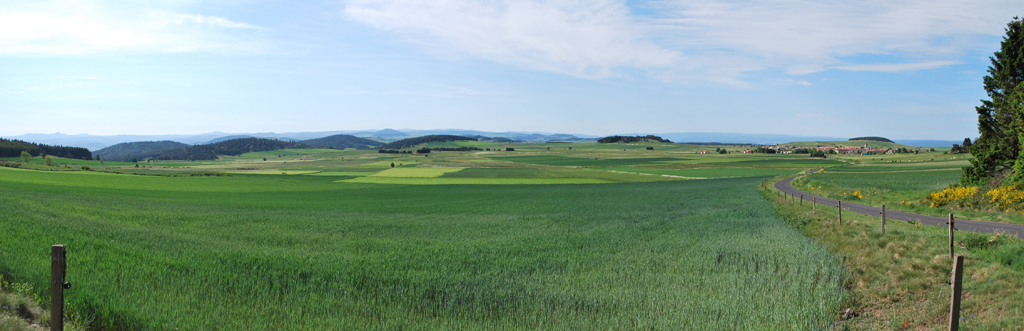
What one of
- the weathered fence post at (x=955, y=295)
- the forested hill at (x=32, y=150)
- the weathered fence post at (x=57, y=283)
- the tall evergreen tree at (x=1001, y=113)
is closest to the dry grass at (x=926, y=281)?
the weathered fence post at (x=955, y=295)

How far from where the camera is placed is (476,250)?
15508 mm

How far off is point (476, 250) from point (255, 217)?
628 inches

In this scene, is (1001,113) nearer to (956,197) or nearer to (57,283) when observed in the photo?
(956,197)

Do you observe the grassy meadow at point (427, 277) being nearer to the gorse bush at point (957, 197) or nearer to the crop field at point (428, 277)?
the crop field at point (428, 277)

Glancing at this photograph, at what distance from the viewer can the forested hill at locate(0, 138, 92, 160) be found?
4796 inches

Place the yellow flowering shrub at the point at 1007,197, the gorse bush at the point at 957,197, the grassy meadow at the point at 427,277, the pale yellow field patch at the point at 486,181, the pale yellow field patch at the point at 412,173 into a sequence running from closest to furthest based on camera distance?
the grassy meadow at the point at 427,277 < the yellow flowering shrub at the point at 1007,197 < the gorse bush at the point at 957,197 < the pale yellow field patch at the point at 486,181 < the pale yellow field patch at the point at 412,173

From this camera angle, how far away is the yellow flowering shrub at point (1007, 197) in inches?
803

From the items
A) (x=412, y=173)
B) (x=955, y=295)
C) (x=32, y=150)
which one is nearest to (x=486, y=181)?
(x=412, y=173)

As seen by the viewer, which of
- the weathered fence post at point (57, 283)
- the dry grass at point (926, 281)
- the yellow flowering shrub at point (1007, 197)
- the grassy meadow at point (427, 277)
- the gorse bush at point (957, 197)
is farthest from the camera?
the gorse bush at point (957, 197)

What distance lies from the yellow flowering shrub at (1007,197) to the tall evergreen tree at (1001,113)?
4085 millimetres

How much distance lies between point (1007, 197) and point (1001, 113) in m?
7.64

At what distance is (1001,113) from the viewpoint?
25.2 m

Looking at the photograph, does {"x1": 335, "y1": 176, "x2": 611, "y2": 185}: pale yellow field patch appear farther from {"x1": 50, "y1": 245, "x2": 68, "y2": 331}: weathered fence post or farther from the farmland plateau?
{"x1": 50, "y1": 245, "x2": 68, "y2": 331}: weathered fence post

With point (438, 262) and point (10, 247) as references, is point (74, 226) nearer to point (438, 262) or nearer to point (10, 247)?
point (10, 247)
